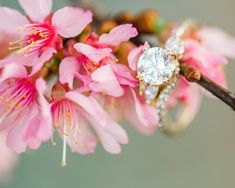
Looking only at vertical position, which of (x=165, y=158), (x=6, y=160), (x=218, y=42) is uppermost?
(x=218, y=42)

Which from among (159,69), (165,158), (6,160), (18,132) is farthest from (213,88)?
(165,158)

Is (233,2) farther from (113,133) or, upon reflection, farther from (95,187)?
(113,133)

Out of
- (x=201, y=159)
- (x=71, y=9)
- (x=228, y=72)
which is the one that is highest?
(x=71, y=9)

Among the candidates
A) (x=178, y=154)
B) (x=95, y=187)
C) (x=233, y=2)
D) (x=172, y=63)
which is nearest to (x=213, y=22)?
(x=233, y=2)

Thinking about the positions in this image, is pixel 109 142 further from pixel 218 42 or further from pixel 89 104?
pixel 218 42

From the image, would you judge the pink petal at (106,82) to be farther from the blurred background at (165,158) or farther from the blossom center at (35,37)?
the blurred background at (165,158)

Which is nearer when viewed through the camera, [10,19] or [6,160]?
[10,19]

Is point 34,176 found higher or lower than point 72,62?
lower

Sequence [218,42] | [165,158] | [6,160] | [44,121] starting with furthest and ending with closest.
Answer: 1. [165,158]
2. [6,160]
3. [218,42]
4. [44,121]
